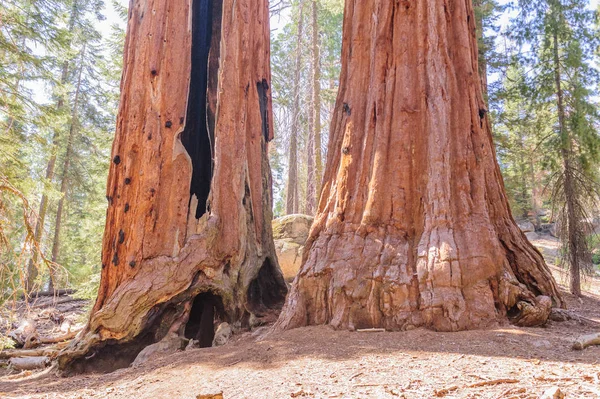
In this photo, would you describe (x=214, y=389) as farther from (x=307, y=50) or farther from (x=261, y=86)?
(x=307, y=50)

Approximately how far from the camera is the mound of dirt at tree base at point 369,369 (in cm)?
238

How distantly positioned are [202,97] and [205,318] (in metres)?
3.04

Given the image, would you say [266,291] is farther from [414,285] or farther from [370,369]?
[370,369]

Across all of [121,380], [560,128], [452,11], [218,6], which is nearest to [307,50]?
[560,128]

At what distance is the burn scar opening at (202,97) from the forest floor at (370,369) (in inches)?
99.8

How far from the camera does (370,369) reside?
9.22 feet

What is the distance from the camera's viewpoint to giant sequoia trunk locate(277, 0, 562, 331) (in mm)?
3934

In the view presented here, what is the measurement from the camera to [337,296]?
13.8 feet

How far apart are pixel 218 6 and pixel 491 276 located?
5.26 m

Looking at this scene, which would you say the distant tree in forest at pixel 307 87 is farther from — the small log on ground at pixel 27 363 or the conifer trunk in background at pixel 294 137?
the small log on ground at pixel 27 363

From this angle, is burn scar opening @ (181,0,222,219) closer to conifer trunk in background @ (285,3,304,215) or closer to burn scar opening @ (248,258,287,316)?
burn scar opening @ (248,258,287,316)

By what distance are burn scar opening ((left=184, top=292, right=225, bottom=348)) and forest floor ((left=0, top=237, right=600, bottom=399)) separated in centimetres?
117

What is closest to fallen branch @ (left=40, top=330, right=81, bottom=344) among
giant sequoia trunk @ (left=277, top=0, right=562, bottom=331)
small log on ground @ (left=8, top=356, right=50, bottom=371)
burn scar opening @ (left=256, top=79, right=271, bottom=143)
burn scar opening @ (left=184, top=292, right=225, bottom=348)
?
small log on ground @ (left=8, top=356, right=50, bottom=371)

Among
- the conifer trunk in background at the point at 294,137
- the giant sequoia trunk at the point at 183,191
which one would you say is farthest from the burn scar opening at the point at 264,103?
the conifer trunk in background at the point at 294,137
